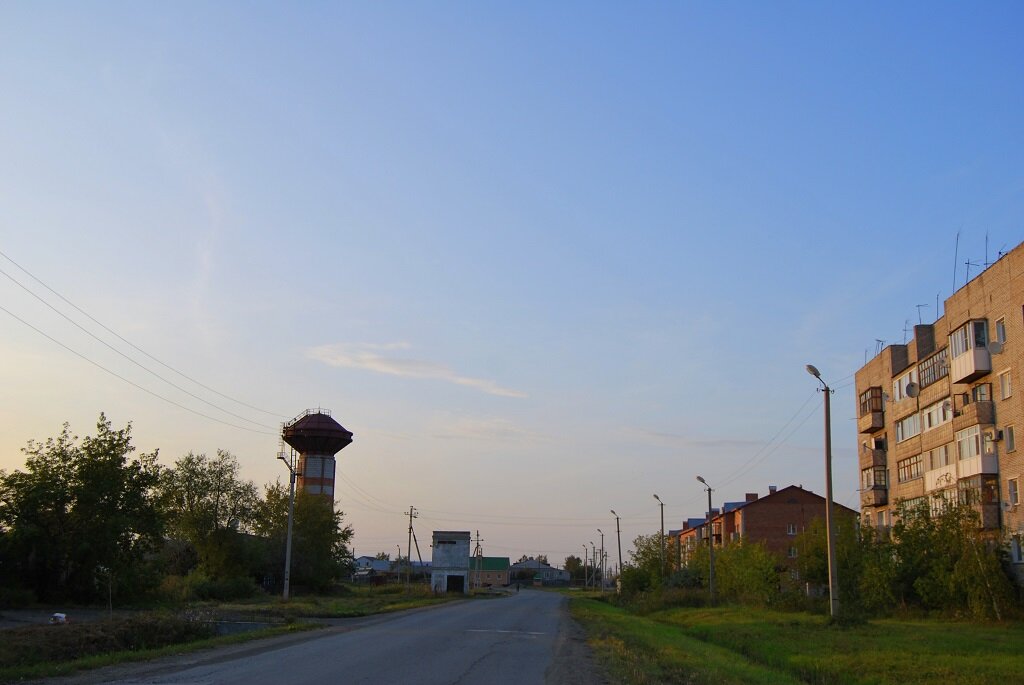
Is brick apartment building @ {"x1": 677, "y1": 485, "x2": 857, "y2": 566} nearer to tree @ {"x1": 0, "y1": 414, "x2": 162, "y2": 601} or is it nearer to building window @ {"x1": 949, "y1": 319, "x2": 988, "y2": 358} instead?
building window @ {"x1": 949, "y1": 319, "x2": 988, "y2": 358}

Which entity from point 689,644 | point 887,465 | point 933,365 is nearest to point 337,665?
point 689,644

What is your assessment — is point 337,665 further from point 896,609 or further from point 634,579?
point 634,579

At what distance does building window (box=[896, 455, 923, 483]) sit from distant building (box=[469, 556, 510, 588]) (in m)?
78.3

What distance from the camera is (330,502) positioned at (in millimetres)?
87688

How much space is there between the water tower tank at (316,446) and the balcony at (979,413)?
196ft

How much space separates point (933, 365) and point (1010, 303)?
11331 millimetres

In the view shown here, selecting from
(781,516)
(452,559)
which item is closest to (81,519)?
(452,559)

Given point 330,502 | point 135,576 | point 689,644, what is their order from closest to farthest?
1. point 689,644
2. point 135,576
3. point 330,502

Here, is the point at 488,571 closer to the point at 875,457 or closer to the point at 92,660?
the point at 875,457

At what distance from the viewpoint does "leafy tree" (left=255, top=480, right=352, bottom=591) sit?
244 feet

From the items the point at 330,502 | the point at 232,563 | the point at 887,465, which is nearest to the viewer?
the point at 887,465

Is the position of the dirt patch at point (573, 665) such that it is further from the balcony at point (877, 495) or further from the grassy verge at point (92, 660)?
the balcony at point (877, 495)

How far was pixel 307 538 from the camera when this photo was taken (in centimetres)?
7725

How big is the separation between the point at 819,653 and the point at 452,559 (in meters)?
74.5
